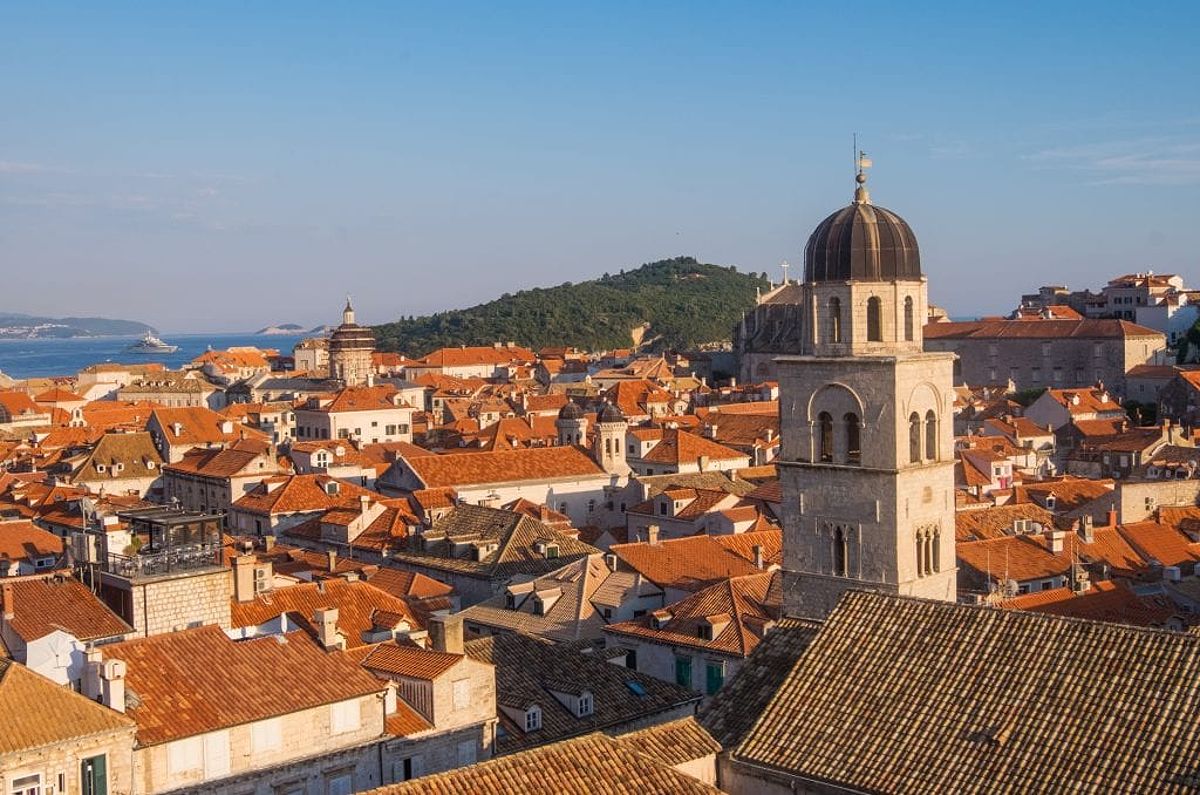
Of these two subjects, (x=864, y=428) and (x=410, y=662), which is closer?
(x=410, y=662)

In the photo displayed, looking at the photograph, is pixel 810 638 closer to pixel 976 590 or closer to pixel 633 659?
pixel 633 659

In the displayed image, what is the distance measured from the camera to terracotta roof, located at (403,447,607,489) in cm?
6562

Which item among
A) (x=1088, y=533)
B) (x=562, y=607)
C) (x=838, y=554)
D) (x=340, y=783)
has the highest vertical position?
(x=838, y=554)

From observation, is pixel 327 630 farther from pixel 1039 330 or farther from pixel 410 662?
pixel 1039 330

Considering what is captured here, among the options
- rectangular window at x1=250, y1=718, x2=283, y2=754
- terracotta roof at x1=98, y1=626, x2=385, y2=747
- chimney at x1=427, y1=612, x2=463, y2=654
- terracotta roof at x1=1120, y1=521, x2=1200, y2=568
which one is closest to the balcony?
terracotta roof at x1=98, y1=626, x2=385, y2=747

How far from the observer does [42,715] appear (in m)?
21.0

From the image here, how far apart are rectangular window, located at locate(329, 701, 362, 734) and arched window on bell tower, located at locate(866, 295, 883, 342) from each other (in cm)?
1216

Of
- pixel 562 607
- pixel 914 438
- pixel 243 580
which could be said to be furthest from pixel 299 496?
pixel 914 438

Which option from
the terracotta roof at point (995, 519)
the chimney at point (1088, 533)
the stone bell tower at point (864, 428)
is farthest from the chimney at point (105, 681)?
the chimney at point (1088, 533)

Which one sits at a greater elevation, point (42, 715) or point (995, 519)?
point (42, 715)

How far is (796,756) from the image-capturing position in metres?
20.4

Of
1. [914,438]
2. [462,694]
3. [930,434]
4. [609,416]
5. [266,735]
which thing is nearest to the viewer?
[266,735]

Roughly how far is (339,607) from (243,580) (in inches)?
98.6

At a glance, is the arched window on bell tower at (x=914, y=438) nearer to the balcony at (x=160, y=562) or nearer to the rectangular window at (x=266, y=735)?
the rectangular window at (x=266, y=735)
